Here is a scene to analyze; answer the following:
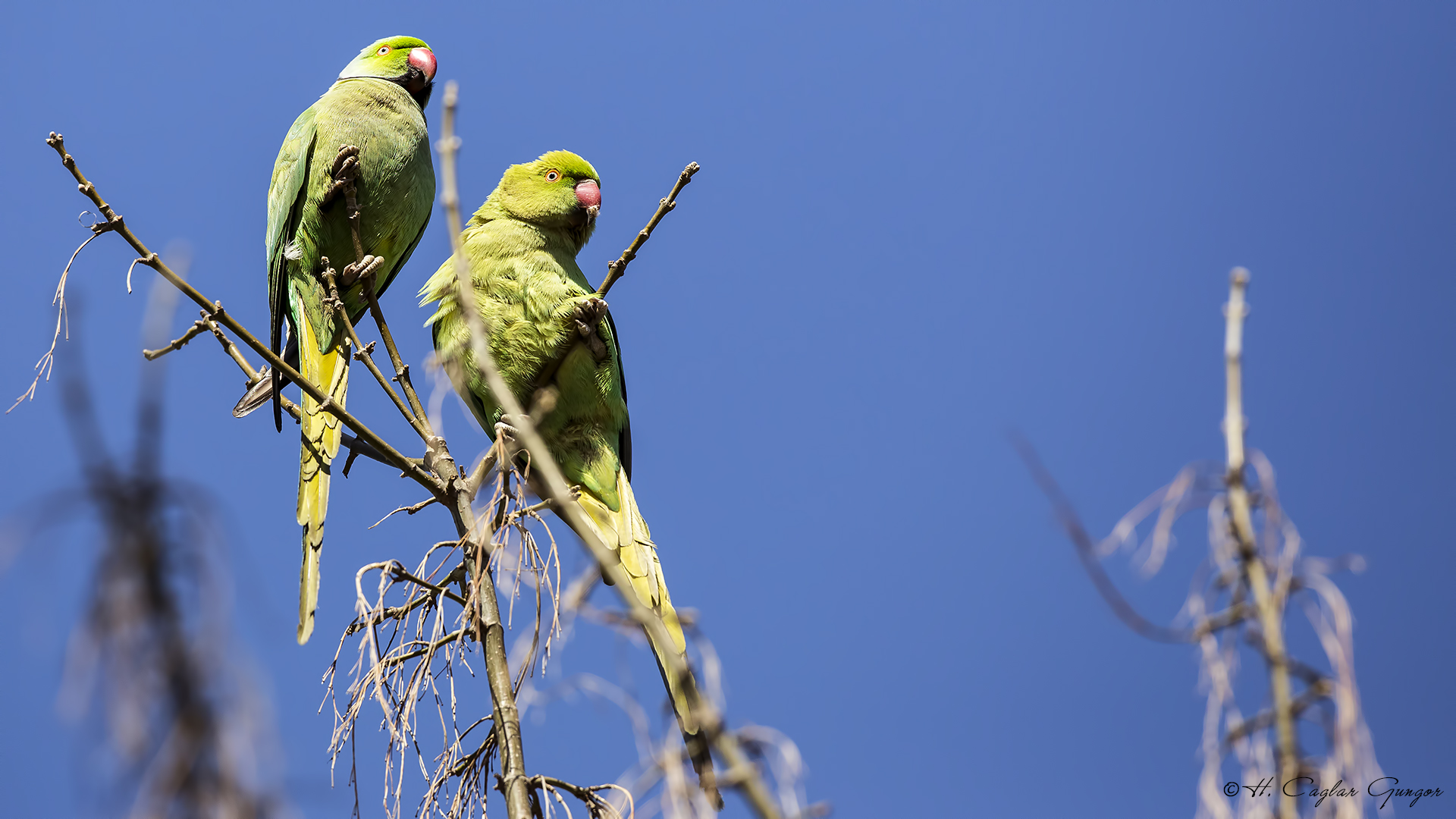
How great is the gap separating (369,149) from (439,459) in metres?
2.32

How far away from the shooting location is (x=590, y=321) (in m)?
3.82

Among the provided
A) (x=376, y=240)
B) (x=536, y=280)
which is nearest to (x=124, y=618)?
(x=536, y=280)

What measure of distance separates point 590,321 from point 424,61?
2.13 m

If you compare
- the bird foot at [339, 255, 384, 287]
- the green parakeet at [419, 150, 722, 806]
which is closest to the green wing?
the bird foot at [339, 255, 384, 287]

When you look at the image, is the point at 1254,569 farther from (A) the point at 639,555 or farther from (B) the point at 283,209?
(B) the point at 283,209

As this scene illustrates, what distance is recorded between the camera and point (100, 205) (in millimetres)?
2461

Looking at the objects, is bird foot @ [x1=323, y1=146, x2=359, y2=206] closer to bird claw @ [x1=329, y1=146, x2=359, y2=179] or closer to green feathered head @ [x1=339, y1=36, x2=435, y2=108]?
bird claw @ [x1=329, y1=146, x2=359, y2=179]

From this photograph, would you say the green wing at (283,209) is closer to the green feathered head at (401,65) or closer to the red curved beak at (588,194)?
the green feathered head at (401,65)

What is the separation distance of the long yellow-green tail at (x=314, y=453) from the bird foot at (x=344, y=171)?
520 mm

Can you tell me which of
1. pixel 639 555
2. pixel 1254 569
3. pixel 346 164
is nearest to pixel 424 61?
pixel 346 164

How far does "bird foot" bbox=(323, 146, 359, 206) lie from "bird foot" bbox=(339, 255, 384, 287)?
0.31 m

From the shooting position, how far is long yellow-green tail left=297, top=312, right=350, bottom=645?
9.83 ft

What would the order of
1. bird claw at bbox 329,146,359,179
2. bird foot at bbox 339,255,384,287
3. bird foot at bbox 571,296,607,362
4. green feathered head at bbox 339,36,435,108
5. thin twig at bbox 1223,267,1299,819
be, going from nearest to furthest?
1. thin twig at bbox 1223,267,1299,819
2. bird foot at bbox 339,255,384,287
3. bird foot at bbox 571,296,607,362
4. bird claw at bbox 329,146,359,179
5. green feathered head at bbox 339,36,435,108

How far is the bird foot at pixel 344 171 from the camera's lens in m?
3.94
